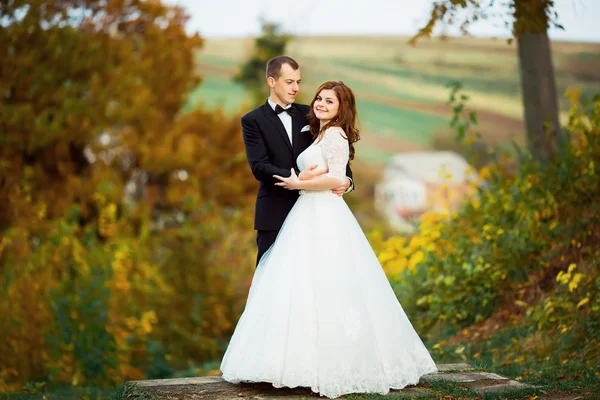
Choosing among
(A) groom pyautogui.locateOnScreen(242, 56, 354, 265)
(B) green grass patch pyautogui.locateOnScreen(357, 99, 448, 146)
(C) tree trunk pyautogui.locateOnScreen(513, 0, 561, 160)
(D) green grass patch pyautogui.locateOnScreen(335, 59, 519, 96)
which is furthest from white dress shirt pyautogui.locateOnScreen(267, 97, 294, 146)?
(B) green grass patch pyautogui.locateOnScreen(357, 99, 448, 146)

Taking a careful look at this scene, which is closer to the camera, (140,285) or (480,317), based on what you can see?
(480,317)

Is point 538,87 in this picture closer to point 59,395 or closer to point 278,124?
point 278,124

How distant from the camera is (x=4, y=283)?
951cm

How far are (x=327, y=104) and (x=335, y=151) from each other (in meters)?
0.30

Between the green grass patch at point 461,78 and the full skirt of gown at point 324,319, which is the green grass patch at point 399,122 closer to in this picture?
the green grass patch at point 461,78

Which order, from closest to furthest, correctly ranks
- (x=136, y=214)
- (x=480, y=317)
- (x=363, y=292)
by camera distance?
(x=363, y=292) < (x=480, y=317) < (x=136, y=214)

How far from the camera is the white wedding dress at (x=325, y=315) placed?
447 centimetres

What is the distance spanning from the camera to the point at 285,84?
4.93 meters

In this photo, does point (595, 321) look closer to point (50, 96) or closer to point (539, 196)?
point (539, 196)

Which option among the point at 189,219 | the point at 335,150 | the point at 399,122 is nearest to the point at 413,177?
the point at 399,122

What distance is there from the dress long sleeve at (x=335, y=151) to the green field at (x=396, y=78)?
18705 mm

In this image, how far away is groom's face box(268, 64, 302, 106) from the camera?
16.1ft

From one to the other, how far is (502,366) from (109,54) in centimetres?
1459

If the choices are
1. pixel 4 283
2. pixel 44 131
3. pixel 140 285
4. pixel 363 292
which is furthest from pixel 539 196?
pixel 44 131
